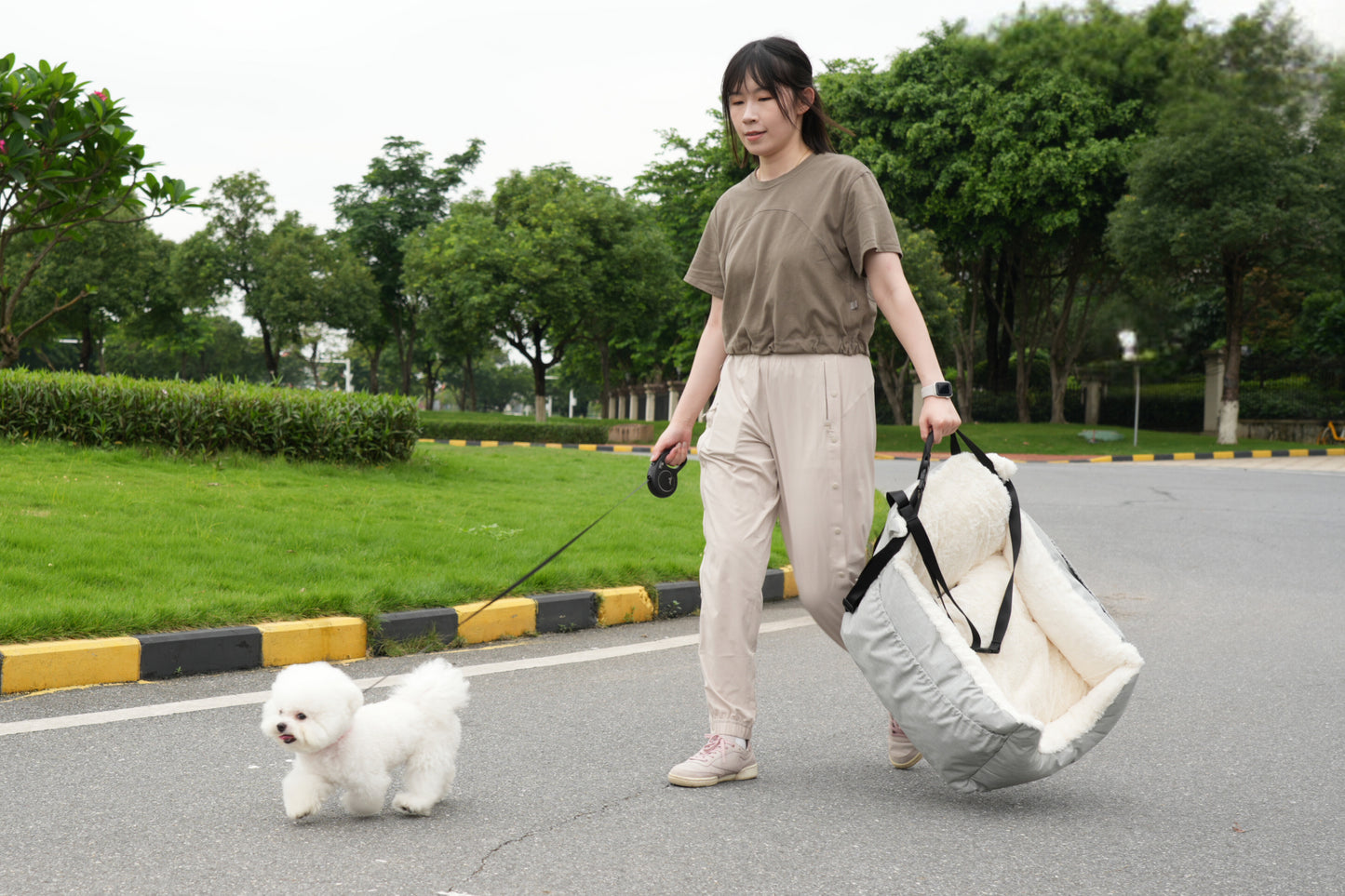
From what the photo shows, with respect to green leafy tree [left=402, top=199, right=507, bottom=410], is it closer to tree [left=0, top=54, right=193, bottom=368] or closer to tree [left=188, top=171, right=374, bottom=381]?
tree [left=188, top=171, right=374, bottom=381]

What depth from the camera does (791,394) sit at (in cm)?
326

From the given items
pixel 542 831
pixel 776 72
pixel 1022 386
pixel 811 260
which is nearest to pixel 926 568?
pixel 811 260

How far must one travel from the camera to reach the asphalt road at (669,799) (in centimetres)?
259

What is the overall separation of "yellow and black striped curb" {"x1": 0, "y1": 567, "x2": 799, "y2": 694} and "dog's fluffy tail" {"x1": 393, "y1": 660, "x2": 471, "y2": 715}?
75cm

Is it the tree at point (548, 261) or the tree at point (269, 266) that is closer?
the tree at point (548, 261)

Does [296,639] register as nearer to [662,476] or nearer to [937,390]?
[662,476]

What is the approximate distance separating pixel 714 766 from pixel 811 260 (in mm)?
1416

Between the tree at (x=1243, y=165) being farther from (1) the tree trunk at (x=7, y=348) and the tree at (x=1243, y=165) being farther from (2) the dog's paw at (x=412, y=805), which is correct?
(2) the dog's paw at (x=412, y=805)

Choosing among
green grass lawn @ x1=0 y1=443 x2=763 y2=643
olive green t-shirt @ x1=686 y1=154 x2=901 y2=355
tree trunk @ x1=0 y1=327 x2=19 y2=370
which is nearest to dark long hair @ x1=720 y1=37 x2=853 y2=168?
olive green t-shirt @ x1=686 y1=154 x2=901 y2=355

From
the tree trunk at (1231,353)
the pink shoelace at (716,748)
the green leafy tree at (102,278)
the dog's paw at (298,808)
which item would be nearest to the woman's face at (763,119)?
the pink shoelace at (716,748)

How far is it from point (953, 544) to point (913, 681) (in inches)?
16.0

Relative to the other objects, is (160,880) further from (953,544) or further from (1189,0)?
(1189,0)

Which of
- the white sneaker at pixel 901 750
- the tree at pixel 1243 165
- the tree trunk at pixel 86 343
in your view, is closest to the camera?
the white sneaker at pixel 901 750

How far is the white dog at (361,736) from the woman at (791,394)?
67cm
